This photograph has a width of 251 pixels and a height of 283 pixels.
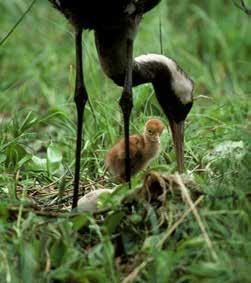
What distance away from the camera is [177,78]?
6766 mm

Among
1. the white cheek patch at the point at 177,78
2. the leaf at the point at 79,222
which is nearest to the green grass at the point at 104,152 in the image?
the leaf at the point at 79,222

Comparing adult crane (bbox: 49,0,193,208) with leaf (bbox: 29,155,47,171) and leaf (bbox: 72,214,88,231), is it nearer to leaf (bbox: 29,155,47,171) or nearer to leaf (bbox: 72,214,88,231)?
leaf (bbox: 29,155,47,171)

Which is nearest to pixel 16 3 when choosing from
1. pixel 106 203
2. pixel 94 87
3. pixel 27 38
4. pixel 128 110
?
pixel 27 38

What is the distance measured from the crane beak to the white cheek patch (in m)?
0.14

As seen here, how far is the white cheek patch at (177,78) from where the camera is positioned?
6.73m

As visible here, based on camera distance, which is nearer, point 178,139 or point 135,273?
point 135,273

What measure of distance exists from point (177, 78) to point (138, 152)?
597mm

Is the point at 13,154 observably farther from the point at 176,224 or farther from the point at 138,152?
the point at 176,224

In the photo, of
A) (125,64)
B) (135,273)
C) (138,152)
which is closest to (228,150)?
(138,152)

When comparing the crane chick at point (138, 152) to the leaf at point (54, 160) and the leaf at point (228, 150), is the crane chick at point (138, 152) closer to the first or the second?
the leaf at point (228, 150)

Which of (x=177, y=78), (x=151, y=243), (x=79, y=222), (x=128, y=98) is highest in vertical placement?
(x=177, y=78)

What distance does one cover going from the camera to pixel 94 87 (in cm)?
782

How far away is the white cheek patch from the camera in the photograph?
673 cm

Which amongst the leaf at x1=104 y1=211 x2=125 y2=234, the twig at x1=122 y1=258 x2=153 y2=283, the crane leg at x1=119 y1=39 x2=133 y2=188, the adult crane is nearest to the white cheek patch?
the adult crane
